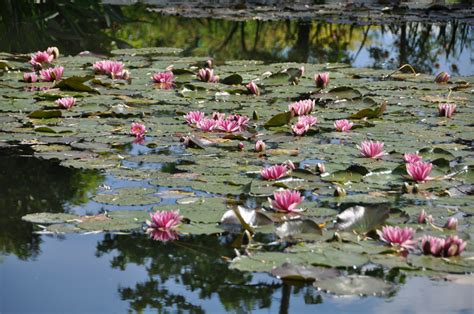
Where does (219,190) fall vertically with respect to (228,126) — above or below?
below

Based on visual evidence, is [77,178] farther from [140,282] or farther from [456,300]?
[456,300]

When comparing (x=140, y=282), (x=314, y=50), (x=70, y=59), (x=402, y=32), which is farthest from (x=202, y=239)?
(x=402, y=32)

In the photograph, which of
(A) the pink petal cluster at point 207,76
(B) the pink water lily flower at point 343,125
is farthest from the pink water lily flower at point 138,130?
(A) the pink petal cluster at point 207,76

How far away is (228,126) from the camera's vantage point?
4.23m

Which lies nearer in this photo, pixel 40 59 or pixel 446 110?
pixel 446 110

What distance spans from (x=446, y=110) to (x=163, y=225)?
2171 mm

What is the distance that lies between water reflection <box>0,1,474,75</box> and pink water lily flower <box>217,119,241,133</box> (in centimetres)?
297

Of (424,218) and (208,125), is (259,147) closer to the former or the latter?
(208,125)

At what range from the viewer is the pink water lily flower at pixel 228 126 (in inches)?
166

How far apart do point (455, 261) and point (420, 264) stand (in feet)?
0.34

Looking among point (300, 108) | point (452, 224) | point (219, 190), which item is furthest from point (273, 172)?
point (300, 108)

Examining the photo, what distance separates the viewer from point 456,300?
2.41m

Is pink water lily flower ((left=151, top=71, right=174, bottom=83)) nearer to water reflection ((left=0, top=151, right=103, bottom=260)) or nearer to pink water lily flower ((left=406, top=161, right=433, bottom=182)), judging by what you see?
water reflection ((left=0, top=151, right=103, bottom=260))

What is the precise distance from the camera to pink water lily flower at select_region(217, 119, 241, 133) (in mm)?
4227
